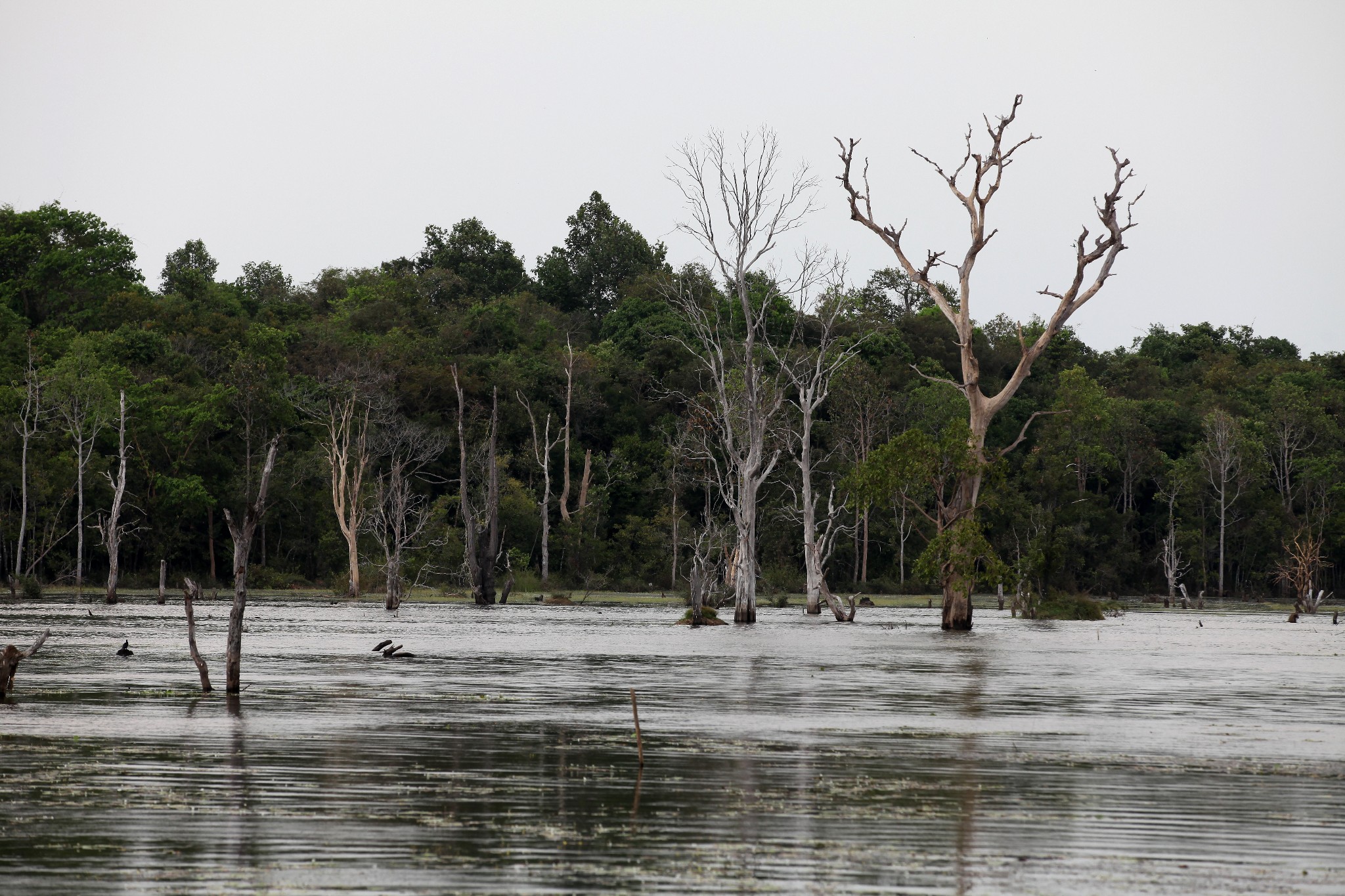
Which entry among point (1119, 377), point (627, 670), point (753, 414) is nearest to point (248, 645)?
point (627, 670)

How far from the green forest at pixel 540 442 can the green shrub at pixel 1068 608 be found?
350 inches

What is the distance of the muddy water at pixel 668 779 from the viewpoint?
8898 millimetres

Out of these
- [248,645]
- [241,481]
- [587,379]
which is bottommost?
[248,645]

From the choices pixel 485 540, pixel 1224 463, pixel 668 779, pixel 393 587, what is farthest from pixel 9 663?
pixel 1224 463

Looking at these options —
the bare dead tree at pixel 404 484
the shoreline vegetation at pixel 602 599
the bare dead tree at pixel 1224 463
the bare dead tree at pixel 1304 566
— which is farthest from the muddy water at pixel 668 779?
the bare dead tree at pixel 1224 463

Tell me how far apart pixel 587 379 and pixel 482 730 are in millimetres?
67834

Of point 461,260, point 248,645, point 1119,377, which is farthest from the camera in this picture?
point 461,260

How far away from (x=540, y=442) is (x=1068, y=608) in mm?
34355

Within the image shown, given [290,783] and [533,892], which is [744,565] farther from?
[533,892]

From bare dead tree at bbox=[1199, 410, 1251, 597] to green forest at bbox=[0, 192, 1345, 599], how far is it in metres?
0.19

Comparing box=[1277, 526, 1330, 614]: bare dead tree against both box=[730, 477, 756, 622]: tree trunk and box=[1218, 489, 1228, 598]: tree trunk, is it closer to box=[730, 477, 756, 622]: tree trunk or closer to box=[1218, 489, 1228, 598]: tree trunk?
box=[1218, 489, 1228, 598]: tree trunk

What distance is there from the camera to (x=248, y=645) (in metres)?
32.1

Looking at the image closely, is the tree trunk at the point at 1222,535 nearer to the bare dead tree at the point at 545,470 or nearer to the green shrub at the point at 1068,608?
the green shrub at the point at 1068,608

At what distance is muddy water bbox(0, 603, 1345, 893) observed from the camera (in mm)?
8898
